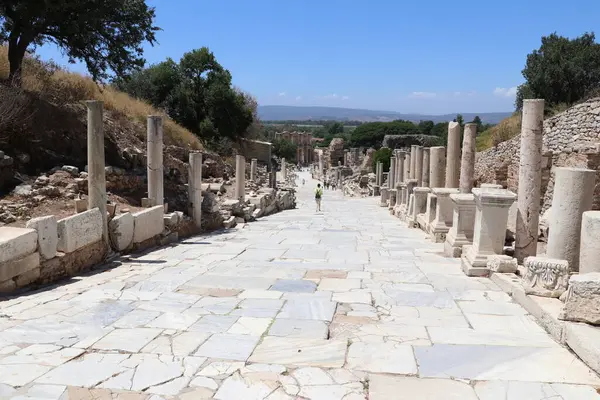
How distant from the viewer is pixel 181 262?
29.9ft

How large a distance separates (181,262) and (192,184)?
449cm

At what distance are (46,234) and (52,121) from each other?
8.15 metres

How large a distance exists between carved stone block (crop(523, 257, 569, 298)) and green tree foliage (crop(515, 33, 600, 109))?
26303 mm

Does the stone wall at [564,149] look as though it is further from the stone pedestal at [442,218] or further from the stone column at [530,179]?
the stone column at [530,179]

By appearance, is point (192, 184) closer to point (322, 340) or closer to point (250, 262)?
point (250, 262)

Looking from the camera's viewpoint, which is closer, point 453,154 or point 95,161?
point 95,161

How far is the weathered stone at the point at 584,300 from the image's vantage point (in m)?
4.84

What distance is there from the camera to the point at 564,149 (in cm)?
1587

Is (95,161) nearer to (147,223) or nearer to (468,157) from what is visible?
(147,223)

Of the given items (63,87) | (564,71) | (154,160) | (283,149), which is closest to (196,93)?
(63,87)

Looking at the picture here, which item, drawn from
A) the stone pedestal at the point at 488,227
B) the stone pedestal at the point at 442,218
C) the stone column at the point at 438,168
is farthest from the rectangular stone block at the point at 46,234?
the stone column at the point at 438,168

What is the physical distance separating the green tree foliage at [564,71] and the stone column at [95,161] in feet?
89.1

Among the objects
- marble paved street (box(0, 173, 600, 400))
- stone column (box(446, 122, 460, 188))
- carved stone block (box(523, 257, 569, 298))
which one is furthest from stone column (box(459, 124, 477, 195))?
carved stone block (box(523, 257, 569, 298))

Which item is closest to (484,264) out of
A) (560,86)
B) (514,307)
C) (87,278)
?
(514,307)
